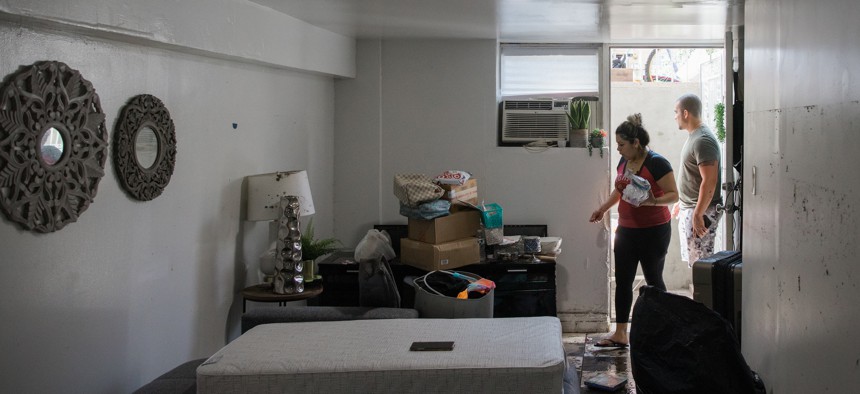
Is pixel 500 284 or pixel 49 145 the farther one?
pixel 500 284

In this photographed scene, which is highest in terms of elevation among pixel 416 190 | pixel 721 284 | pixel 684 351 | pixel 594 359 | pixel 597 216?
pixel 416 190

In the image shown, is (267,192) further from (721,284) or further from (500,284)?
(721,284)

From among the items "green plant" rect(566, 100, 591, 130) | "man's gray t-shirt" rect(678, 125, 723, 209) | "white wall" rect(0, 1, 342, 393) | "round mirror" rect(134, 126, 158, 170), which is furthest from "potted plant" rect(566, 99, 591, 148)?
"round mirror" rect(134, 126, 158, 170)

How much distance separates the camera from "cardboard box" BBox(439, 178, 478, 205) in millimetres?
5309

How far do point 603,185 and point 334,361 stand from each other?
409cm

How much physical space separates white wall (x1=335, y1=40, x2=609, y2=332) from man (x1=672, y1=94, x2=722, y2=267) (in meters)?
0.70

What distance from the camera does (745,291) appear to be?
12.9 ft

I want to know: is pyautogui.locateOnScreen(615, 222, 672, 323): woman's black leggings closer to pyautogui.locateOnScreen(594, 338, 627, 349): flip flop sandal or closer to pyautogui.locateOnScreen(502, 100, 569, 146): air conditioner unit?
pyautogui.locateOnScreen(594, 338, 627, 349): flip flop sandal

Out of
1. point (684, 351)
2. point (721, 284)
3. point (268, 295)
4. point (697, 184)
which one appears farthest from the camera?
point (697, 184)

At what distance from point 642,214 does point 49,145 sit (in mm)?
3595

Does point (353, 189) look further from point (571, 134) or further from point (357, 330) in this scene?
point (357, 330)

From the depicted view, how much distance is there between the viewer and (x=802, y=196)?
2891 millimetres

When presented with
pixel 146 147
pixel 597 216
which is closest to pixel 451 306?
pixel 146 147

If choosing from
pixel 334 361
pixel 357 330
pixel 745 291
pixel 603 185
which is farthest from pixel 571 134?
pixel 334 361
